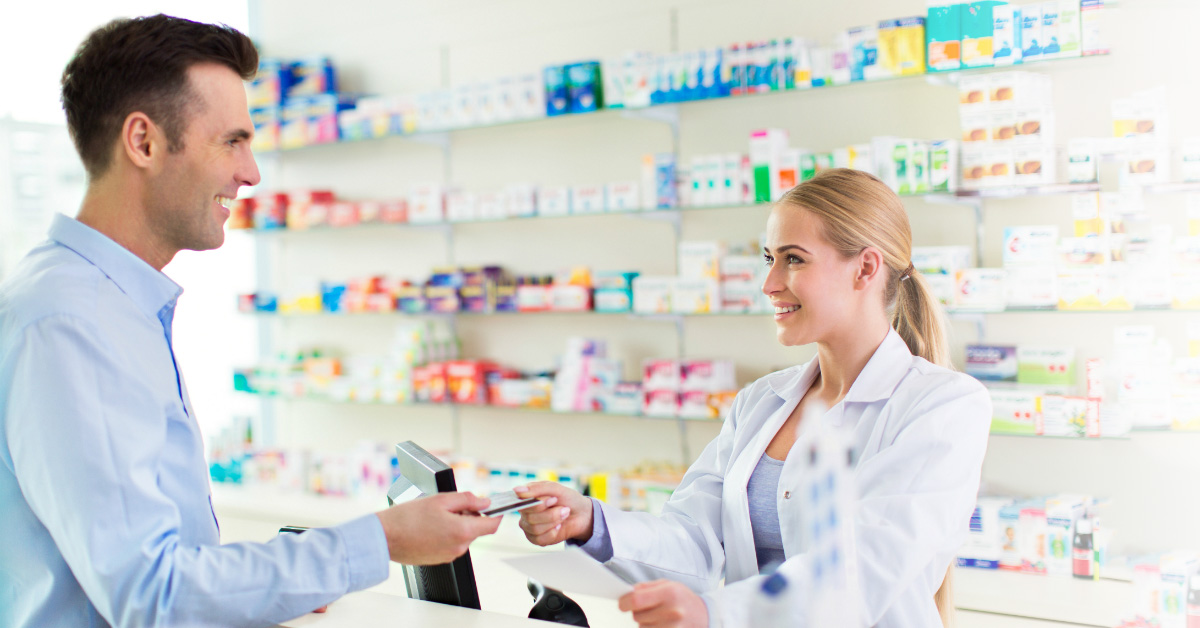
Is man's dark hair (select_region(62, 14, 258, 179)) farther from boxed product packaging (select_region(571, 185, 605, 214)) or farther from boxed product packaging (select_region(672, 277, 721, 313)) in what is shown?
boxed product packaging (select_region(571, 185, 605, 214))

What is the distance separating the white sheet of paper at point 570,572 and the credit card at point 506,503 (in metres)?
0.11

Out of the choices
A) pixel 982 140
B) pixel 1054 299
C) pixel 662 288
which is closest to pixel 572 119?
pixel 662 288

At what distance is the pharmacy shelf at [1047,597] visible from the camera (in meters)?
2.99

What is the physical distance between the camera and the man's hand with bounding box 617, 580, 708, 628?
61.2 inches

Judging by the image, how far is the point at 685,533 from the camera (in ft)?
7.04

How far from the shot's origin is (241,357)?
19.3 feet

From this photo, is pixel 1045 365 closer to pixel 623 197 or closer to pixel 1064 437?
pixel 1064 437

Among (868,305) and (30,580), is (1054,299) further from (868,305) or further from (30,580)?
(30,580)

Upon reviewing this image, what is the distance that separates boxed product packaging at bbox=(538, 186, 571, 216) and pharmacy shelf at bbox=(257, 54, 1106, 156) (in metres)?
0.34

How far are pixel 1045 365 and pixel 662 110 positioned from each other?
1868 millimetres

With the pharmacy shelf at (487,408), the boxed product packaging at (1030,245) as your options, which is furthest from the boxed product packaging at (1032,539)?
the pharmacy shelf at (487,408)

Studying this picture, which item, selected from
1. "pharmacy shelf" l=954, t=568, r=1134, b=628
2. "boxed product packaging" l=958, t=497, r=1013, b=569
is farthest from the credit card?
"boxed product packaging" l=958, t=497, r=1013, b=569

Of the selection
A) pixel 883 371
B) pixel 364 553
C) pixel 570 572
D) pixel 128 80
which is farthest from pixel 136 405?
pixel 883 371

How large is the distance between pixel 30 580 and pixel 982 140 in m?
3.10
